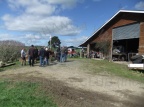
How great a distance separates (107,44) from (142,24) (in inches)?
270

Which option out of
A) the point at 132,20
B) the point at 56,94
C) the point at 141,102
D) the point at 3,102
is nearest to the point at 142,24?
the point at 132,20

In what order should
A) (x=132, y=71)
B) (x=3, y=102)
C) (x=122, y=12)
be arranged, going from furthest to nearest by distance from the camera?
1. (x=122, y=12)
2. (x=132, y=71)
3. (x=3, y=102)

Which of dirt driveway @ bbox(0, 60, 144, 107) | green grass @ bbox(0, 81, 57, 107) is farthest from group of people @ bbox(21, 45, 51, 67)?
green grass @ bbox(0, 81, 57, 107)

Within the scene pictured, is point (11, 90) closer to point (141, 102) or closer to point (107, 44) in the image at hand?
point (141, 102)

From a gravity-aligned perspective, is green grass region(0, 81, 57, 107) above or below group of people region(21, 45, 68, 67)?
below

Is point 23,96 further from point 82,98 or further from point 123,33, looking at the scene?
point 123,33

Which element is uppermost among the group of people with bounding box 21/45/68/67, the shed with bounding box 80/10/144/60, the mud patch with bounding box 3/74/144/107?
the shed with bounding box 80/10/144/60

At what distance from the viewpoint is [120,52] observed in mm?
29531

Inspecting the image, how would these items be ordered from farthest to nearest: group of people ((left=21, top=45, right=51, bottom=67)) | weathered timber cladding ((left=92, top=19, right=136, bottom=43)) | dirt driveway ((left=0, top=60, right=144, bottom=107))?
weathered timber cladding ((left=92, top=19, right=136, bottom=43)), group of people ((left=21, top=45, right=51, bottom=67)), dirt driveway ((left=0, top=60, right=144, bottom=107))

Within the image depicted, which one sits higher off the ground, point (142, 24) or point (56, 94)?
point (142, 24)

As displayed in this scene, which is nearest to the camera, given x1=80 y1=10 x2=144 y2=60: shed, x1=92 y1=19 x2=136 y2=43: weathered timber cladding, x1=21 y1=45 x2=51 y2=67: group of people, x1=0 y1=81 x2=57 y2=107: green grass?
x1=0 y1=81 x2=57 y2=107: green grass

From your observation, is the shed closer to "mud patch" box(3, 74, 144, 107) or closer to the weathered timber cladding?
the weathered timber cladding

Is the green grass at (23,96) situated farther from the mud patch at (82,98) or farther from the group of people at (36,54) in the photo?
the group of people at (36,54)

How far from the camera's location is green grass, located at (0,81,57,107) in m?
8.51
